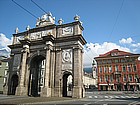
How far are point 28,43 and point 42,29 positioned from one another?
8.67ft

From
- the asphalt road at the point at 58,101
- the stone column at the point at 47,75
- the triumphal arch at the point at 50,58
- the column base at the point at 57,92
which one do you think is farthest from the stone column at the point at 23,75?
the column base at the point at 57,92

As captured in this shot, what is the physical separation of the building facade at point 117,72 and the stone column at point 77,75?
16.1m

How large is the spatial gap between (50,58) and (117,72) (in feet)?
70.5

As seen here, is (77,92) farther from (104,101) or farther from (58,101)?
(58,101)

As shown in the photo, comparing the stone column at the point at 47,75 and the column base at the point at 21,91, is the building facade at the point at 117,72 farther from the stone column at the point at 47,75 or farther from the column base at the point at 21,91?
the column base at the point at 21,91

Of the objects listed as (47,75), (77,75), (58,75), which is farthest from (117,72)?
(47,75)

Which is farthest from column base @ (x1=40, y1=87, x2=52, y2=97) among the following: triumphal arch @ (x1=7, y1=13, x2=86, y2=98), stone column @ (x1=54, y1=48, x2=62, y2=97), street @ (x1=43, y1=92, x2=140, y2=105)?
street @ (x1=43, y1=92, x2=140, y2=105)

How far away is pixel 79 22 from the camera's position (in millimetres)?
15703

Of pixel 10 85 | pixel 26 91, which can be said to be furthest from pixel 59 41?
pixel 10 85

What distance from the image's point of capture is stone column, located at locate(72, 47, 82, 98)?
544 inches

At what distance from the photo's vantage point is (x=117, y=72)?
3209 cm

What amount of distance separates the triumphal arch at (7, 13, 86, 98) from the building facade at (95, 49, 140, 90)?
1570cm

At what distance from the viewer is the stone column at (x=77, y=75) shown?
45.3 ft
